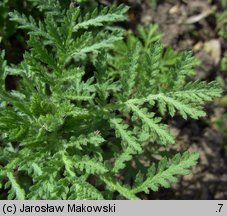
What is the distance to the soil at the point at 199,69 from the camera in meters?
3.58

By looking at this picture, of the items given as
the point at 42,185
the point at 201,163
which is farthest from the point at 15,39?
the point at 201,163

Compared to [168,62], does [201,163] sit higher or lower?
lower

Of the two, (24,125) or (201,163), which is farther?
(201,163)

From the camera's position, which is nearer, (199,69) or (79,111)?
(79,111)

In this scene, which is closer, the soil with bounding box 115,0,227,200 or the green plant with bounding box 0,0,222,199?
the green plant with bounding box 0,0,222,199

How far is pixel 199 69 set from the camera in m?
3.86

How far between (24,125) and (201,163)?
1.96m

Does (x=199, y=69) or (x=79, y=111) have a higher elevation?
(x=199, y=69)

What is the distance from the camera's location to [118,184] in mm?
2381

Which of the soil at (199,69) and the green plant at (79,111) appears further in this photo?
the soil at (199,69)

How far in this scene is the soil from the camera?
3576mm
